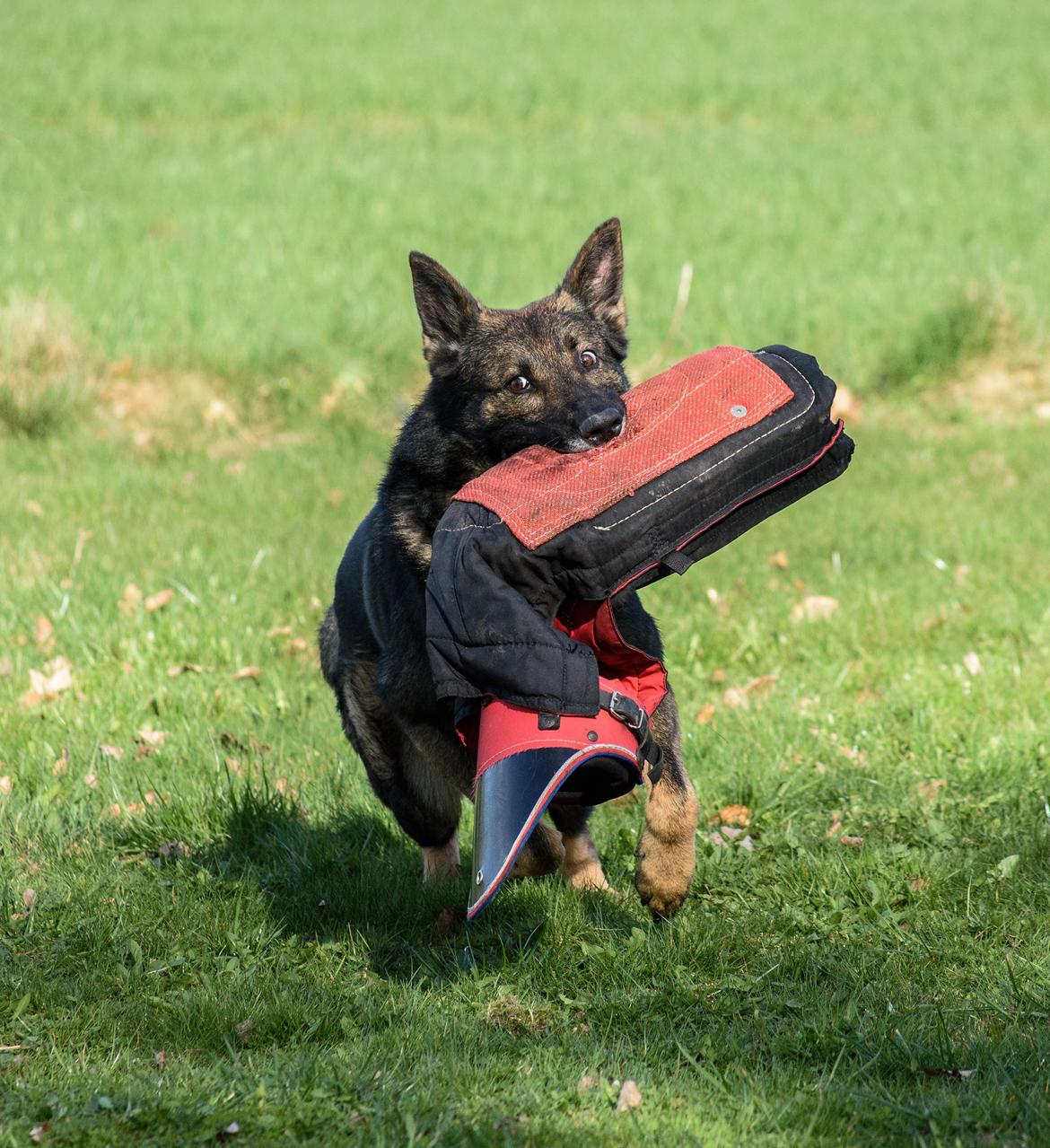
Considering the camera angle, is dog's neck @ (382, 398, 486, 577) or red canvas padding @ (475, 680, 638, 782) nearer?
red canvas padding @ (475, 680, 638, 782)

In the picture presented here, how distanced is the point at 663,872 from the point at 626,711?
696 mm

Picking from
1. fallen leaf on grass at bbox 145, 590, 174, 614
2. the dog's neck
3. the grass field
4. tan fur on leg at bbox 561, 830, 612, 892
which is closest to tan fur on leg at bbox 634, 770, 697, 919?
the grass field

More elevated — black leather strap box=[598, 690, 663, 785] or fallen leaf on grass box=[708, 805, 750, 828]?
black leather strap box=[598, 690, 663, 785]

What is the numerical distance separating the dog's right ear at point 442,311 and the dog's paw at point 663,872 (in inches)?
80.0

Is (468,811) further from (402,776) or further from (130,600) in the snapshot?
(130,600)

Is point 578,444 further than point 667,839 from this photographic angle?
Yes

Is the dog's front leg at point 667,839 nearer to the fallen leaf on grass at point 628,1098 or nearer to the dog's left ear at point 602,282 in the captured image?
the fallen leaf on grass at point 628,1098

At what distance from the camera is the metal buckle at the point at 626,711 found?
375 cm

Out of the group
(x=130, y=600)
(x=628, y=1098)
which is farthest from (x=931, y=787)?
(x=130, y=600)

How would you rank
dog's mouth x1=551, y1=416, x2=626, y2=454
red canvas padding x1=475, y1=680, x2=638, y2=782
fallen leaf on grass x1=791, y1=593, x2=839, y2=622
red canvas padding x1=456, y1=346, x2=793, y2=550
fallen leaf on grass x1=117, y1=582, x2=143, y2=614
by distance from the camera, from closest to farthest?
red canvas padding x1=475, y1=680, x2=638, y2=782
red canvas padding x1=456, y1=346, x2=793, y2=550
dog's mouth x1=551, y1=416, x2=626, y2=454
fallen leaf on grass x1=791, y1=593, x2=839, y2=622
fallen leaf on grass x1=117, y1=582, x2=143, y2=614

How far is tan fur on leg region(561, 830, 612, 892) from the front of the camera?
4.86 metres

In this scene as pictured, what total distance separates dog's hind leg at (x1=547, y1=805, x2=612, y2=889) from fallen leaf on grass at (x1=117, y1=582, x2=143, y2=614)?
11.0 feet

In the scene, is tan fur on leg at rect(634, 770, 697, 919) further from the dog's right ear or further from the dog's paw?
the dog's right ear

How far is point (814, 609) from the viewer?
24.1ft
